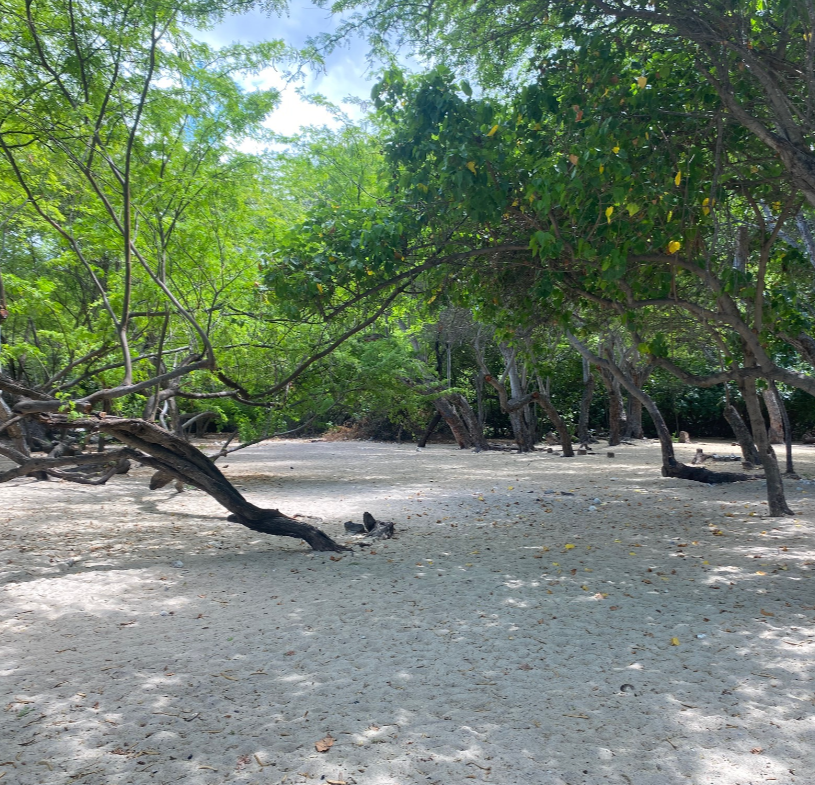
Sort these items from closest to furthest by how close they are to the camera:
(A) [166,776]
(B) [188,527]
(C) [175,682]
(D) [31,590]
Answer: (A) [166,776] < (C) [175,682] < (D) [31,590] < (B) [188,527]

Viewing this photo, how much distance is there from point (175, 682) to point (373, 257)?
13.0 ft

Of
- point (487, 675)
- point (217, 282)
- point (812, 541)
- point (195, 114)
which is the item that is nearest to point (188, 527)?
point (217, 282)

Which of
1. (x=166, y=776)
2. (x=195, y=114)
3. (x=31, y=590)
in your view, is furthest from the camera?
(x=195, y=114)

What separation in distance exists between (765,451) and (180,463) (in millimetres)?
6389

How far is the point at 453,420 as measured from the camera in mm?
20031

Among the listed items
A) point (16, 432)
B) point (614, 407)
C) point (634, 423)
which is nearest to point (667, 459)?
point (614, 407)

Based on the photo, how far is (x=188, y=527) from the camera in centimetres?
767

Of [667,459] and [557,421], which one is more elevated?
[557,421]

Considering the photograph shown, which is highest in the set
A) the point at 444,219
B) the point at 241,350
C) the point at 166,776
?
the point at 444,219

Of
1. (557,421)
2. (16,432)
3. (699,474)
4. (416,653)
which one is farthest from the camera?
(557,421)

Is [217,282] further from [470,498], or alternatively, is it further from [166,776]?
[166,776]

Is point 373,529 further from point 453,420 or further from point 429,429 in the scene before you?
point 429,429

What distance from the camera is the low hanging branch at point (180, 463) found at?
16.2 feet

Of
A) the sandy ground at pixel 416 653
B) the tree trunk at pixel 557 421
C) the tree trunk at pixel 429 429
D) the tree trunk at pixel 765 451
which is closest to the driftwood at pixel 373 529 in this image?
the sandy ground at pixel 416 653
